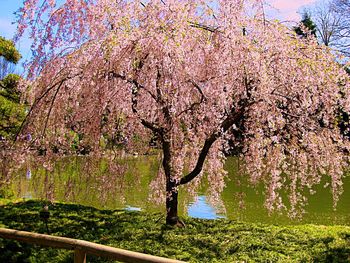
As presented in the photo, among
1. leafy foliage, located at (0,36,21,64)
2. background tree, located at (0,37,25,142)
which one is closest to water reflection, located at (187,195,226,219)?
background tree, located at (0,37,25,142)

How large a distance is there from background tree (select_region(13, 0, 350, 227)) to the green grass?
720 millimetres

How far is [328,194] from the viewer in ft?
54.2

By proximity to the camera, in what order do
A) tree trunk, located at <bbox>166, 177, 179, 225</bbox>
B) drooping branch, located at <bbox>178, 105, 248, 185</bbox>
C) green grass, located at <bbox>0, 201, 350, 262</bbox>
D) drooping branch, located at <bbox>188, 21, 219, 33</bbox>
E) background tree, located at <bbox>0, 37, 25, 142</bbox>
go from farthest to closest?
background tree, located at <bbox>0, 37, 25, 142</bbox> < tree trunk, located at <bbox>166, 177, 179, 225</bbox> < drooping branch, located at <bbox>178, 105, 248, 185</bbox> < drooping branch, located at <bbox>188, 21, 219, 33</bbox> < green grass, located at <bbox>0, 201, 350, 262</bbox>

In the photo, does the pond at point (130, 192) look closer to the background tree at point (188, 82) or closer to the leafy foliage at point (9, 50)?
the background tree at point (188, 82)

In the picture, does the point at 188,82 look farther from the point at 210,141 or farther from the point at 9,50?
the point at 9,50

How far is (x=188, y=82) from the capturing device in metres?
6.59

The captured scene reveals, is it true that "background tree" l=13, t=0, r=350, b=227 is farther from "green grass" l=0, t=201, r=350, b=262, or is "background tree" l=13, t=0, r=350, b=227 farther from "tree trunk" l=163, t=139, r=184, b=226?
"green grass" l=0, t=201, r=350, b=262

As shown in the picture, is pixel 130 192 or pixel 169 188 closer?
pixel 169 188

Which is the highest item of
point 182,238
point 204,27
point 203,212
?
point 204,27

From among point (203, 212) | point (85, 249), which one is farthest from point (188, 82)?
point (203, 212)

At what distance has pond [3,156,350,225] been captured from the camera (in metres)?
7.11

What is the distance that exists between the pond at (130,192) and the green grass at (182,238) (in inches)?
16.4

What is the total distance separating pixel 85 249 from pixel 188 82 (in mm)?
3530

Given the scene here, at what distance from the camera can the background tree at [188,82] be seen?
20.0ft
